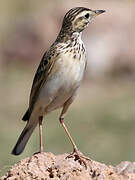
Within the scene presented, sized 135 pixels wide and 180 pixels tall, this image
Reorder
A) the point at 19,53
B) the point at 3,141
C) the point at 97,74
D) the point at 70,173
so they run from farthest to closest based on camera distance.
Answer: the point at 19,53 < the point at 97,74 < the point at 3,141 < the point at 70,173

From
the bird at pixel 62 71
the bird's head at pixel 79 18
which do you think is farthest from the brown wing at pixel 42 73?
the bird's head at pixel 79 18

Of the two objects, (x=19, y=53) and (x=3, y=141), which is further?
(x=19, y=53)

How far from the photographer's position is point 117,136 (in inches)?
639

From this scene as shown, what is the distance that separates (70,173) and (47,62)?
2.19 m

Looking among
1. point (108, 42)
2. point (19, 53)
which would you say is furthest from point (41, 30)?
point (108, 42)

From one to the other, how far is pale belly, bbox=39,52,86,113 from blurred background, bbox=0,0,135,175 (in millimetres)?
4136

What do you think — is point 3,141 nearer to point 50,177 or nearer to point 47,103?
point 47,103

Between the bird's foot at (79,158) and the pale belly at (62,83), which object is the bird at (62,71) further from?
the bird's foot at (79,158)

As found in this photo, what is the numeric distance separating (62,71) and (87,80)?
1132 centimetres

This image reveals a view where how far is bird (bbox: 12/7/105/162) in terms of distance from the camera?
9328 millimetres

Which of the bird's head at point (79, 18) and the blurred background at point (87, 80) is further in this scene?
the blurred background at point (87, 80)

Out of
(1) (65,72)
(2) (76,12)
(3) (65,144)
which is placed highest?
(2) (76,12)

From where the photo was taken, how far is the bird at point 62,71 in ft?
30.6

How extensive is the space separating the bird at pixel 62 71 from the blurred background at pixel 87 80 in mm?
3952
